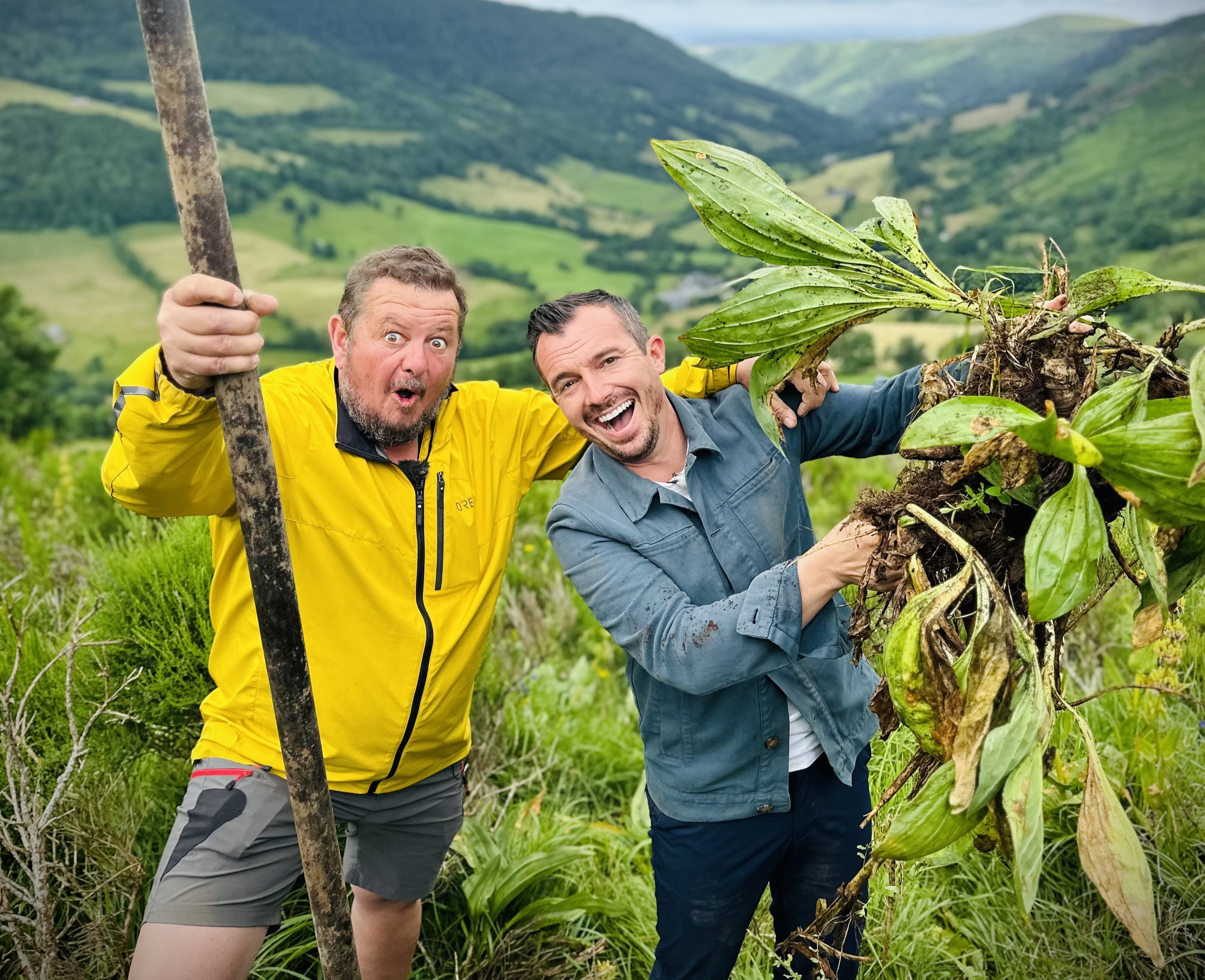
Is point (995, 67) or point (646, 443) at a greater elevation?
point (995, 67)

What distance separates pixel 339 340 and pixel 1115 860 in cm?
220

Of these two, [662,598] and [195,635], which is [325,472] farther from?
[195,635]

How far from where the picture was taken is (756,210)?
4.73 ft

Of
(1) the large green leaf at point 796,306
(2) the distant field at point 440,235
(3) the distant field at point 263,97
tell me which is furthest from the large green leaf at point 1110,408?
(3) the distant field at point 263,97

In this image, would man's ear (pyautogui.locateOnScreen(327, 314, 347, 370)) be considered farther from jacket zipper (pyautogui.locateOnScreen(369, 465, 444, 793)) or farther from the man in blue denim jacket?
the man in blue denim jacket

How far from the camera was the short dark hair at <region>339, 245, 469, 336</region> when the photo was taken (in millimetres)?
2350

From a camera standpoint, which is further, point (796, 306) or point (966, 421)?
point (796, 306)

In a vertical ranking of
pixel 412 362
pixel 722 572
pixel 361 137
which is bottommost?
pixel 722 572

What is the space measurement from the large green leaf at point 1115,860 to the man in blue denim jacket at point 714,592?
878 millimetres

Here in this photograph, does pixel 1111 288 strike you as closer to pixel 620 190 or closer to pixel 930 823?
pixel 930 823

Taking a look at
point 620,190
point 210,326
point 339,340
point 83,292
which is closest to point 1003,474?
point 210,326

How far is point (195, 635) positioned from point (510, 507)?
1.56m

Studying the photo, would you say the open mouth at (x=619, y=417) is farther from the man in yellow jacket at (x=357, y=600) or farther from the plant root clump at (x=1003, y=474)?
the plant root clump at (x=1003, y=474)

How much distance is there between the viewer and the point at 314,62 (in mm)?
146000
